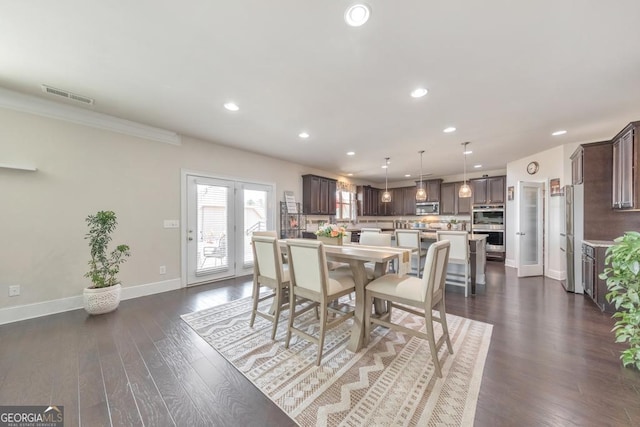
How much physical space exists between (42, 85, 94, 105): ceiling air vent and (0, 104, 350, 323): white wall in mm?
513

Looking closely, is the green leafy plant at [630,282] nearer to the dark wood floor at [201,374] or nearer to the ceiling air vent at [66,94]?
the dark wood floor at [201,374]

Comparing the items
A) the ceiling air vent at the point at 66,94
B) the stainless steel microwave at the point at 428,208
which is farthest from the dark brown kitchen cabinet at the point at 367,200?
the ceiling air vent at the point at 66,94

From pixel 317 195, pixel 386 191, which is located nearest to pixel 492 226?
pixel 386 191

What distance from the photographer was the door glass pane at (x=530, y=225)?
16.0 feet

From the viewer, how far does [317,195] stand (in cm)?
619

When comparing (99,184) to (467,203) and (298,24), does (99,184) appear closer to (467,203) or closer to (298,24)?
(298,24)

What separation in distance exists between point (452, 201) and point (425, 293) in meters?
6.56

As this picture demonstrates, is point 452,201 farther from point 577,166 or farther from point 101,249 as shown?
point 101,249

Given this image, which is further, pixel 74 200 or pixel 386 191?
pixel 386 191

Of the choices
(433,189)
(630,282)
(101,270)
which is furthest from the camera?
(433,189)

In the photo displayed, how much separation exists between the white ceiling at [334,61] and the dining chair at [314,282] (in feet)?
5.48

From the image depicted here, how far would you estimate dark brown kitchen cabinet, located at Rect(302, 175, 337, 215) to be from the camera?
19.9 feet

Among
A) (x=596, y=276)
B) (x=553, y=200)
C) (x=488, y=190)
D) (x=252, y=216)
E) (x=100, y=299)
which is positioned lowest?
(x=100, y=299)

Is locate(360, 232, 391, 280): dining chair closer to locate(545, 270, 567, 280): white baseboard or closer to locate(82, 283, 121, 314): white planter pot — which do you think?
locate(82, 283, 121, 314): white planter pot
